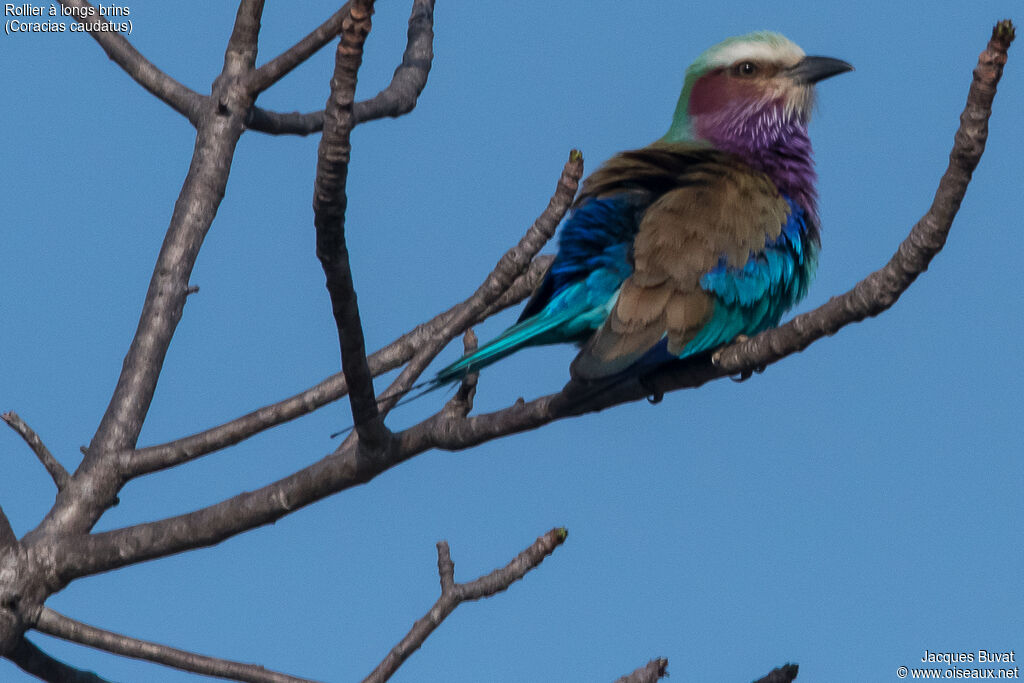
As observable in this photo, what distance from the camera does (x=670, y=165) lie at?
5.13 metres

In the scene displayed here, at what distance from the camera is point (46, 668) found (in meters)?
3.87

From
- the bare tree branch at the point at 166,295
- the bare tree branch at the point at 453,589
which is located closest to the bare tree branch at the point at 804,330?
the bare tree branch at the point at 453,589

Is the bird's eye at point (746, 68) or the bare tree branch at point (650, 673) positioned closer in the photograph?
the bare tree branch at point (650, 673)

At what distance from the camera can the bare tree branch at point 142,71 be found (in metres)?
5.16

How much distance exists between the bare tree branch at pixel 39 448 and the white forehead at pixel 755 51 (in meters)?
3.65

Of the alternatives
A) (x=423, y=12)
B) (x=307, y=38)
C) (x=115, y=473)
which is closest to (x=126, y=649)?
(x=115, y=473)

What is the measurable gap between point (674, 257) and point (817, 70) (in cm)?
205

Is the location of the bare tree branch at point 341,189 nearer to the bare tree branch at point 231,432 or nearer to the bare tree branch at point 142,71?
the bare tree branch at point 231,432

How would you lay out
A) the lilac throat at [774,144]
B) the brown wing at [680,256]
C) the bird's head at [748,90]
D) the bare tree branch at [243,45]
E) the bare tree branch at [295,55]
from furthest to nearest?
the bird's head at [748,90], the lilac throat at [774,144], the bare tree branch at [243,45], the bare tree branch at [295,55], the brown wing at [680,256]

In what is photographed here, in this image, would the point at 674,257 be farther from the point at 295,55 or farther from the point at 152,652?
Answer: the point at 152,652

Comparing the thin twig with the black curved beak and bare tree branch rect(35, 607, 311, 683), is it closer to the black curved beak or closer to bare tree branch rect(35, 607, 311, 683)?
bare tree branch rect(35, 607, 311, 683)

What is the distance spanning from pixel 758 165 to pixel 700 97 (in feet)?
2.64

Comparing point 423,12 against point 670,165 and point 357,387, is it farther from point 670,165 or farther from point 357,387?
point 357,387

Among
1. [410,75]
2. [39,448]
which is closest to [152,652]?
[39,448]
